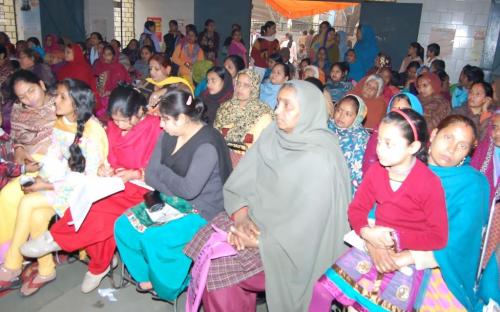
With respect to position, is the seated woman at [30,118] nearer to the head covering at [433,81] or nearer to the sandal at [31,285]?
the sandal at [31,285]

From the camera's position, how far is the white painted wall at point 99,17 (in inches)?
417

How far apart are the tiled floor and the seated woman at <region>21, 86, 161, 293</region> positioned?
109mm

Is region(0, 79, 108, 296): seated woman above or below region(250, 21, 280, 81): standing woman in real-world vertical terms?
below

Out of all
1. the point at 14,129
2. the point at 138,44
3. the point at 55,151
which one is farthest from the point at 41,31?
the point at 55,151

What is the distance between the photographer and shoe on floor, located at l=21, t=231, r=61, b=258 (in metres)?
2.81

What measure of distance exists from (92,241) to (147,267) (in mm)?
424

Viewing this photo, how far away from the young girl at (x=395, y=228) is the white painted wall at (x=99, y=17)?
1041cm

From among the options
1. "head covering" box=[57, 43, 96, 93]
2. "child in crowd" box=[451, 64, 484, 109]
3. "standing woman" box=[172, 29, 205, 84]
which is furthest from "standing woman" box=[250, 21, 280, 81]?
"child in crowd" box=[451, 64, 484, 109]

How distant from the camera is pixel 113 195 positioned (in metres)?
2.92

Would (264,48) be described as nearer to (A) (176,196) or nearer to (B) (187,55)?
(B) (187,55)

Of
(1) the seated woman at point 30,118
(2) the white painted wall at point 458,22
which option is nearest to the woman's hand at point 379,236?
(1) the seated woman at point 30,118

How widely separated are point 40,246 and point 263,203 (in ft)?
5.23

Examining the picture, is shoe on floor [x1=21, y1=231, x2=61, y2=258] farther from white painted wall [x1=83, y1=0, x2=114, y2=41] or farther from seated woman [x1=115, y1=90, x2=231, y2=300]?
white painted wall [x1=83, y1=0, x2=114, y2=41]

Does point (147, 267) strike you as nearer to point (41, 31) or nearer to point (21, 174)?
point (21, 174)
